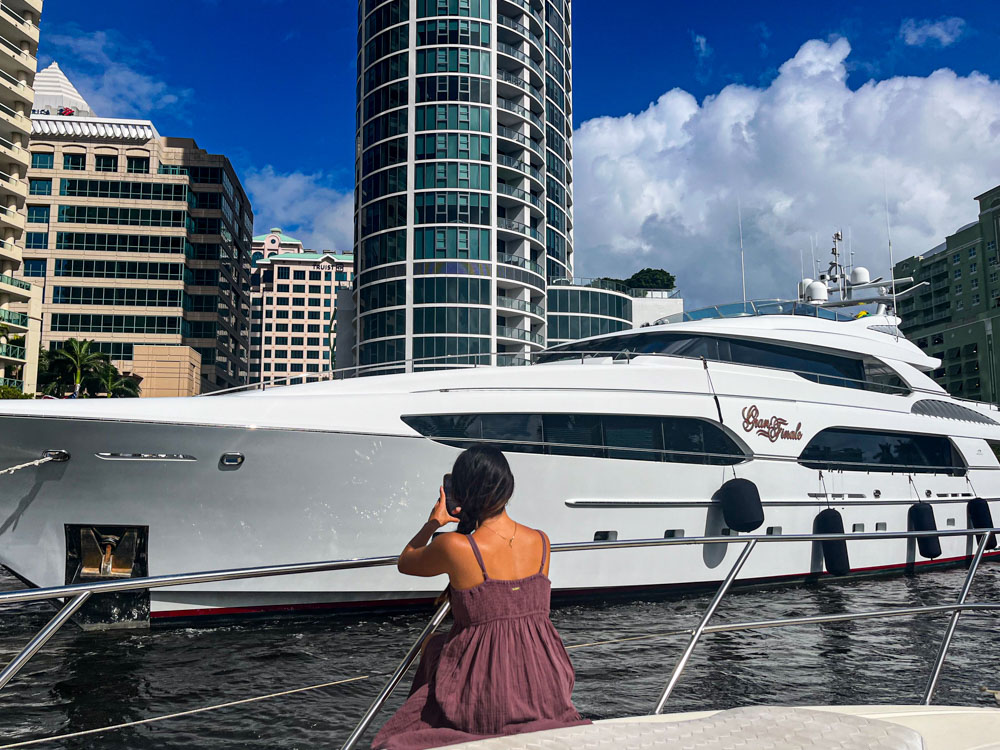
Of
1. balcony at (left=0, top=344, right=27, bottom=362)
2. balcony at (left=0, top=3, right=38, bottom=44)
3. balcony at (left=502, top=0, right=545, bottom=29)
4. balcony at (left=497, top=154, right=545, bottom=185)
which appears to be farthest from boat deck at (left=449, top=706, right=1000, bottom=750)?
balcony at (left=502, top=0, right=545, bottom=29)

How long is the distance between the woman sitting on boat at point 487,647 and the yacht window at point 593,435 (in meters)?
6.55

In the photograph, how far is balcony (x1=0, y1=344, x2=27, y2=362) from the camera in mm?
37753

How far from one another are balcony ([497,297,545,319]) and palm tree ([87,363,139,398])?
2316 centimetres

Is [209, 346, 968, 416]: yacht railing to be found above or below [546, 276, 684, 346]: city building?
below

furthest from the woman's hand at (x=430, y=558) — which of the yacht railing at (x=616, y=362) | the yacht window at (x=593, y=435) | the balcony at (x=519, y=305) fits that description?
the balcony at (x=519, y=305)

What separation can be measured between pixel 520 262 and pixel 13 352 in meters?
27.4

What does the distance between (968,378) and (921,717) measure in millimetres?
86621

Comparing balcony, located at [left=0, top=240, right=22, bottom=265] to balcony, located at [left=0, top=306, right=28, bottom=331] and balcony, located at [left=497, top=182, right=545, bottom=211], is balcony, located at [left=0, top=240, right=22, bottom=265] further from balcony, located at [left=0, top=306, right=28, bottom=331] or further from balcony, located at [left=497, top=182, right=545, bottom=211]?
balcony, located at [left=497, top=182, right=545, bottom=211]

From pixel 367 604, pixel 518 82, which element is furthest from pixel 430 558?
pixel 518 82

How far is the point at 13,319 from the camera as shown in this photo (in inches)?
1533

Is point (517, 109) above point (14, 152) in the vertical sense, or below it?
above

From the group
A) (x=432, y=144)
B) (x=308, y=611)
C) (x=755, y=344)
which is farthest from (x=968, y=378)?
(x=308, y=611)

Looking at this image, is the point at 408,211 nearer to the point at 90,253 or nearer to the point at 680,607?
the point at 90,253

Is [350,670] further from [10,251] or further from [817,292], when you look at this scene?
[10,251]
